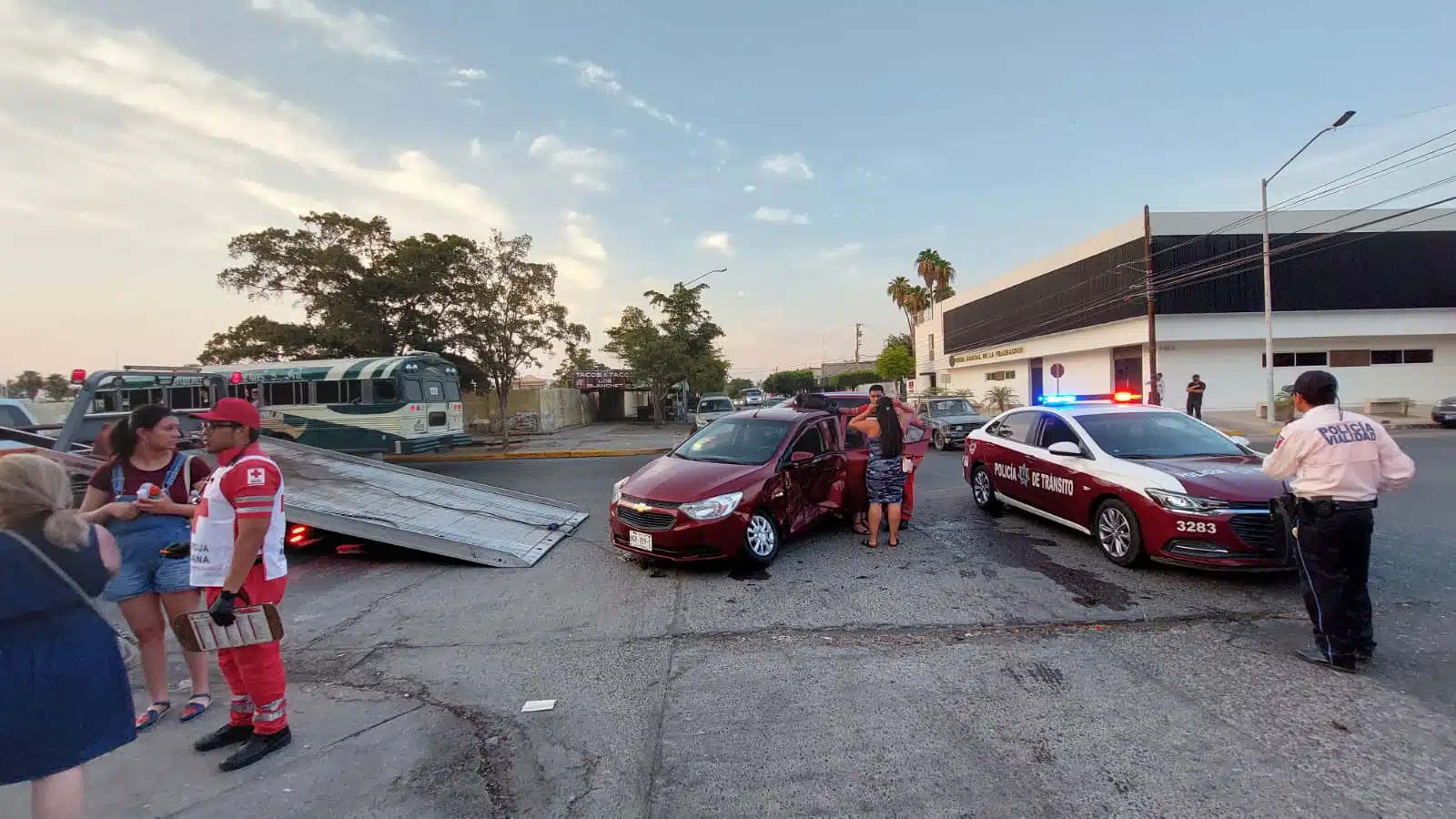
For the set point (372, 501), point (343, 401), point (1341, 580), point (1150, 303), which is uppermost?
point (1150, 303)

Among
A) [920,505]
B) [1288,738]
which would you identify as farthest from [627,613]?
[920,505]

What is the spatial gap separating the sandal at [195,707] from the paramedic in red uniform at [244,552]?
14.8 inches

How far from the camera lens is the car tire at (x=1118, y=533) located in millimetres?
5590

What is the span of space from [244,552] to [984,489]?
774 centimetres

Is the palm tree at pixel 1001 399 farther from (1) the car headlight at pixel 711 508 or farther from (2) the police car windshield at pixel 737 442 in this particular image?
(1) the car headlight at pixel 711 508

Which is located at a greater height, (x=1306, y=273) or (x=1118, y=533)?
(x=1306, y=273)

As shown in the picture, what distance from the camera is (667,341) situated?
1200 inches

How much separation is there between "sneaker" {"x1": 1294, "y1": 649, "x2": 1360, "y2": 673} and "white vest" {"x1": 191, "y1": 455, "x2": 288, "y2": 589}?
18.4 feet

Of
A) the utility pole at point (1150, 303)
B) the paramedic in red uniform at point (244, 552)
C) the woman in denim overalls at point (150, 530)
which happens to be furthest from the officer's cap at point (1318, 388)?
the utility pole at point (1150, 303)

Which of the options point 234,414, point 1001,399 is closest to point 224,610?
point 234,414

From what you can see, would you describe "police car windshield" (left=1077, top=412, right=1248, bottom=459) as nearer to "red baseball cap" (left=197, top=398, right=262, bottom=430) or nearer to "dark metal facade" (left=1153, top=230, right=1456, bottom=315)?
"red baseball cap" (left=197, top=398, right=262, bottom=430)

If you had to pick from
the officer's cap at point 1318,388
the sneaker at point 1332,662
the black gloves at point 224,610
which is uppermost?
the officer's cap at point 1318,388

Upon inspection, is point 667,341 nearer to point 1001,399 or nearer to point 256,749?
point 1001,399

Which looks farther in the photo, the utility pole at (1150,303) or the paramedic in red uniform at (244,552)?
the utility pole at (1150,303)
